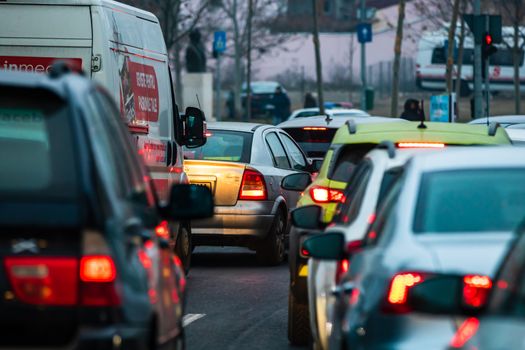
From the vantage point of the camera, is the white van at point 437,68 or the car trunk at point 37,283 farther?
the white van at point 437,68

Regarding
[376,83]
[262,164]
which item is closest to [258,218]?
[262,164]

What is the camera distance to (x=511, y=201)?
6672 millimetres

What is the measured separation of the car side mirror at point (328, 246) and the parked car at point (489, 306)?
1.65 metres

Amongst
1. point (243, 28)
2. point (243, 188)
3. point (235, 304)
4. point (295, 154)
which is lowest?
point (235, 304)

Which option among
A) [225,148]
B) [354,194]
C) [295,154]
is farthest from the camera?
[295,154]

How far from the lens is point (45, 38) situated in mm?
13203

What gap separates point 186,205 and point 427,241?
135 cm

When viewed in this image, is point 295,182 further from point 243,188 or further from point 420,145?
point 243,188

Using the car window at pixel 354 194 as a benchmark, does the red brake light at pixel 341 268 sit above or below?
below

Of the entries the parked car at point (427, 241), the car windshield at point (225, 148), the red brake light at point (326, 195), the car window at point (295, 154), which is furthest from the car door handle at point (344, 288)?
the car window at point (295, 154)

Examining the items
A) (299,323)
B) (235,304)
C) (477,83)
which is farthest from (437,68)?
(299,323)

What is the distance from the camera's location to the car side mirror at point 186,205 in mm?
6957

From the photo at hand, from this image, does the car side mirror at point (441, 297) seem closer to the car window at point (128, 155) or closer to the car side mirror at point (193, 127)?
the car window at point (128, 155)

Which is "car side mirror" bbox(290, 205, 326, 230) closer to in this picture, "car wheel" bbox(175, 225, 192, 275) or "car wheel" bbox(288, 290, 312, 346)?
"car wheel" bbox(288, 290, 312, 346)
